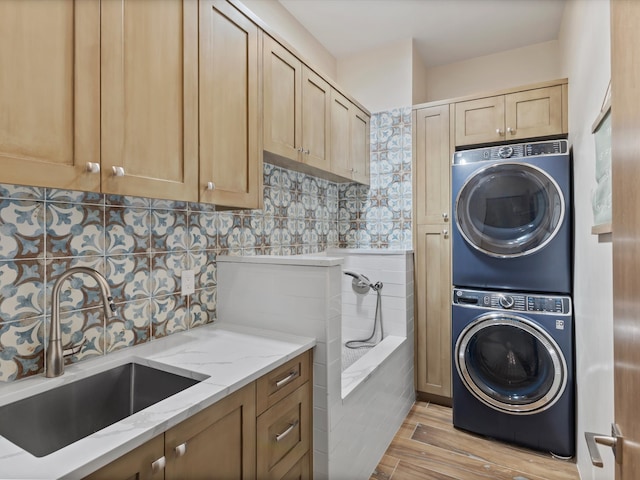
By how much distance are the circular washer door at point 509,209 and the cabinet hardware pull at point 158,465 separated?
212 centimetres

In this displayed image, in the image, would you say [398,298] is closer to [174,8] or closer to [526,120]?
[526,120]

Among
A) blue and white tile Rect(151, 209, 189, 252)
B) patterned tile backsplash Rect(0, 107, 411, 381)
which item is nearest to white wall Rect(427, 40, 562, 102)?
patterned tile backsplash Rect(0, 107, 411, 381)

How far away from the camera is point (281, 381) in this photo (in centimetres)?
137

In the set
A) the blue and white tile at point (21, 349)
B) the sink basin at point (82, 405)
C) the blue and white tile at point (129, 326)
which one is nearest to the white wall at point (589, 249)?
the sink basin at point (82, 405)

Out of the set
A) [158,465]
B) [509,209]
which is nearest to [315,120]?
[509,209]

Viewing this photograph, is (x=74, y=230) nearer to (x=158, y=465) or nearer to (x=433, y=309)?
(x=158, y=465)

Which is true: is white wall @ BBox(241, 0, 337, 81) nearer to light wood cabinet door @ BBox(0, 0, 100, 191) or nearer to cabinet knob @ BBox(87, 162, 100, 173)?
light wood cabinet door @ BBox(0, 0, 100, 191)

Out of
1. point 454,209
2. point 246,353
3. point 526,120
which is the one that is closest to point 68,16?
point 246,353

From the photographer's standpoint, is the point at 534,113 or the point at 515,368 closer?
the point at 515,368

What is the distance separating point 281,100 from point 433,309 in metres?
1.89

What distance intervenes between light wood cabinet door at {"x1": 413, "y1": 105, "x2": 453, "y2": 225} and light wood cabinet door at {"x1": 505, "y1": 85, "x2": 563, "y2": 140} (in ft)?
1.37

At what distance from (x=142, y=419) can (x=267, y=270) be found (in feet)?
2.87

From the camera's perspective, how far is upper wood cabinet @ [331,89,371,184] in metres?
2.48

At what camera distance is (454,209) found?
2455 mm
